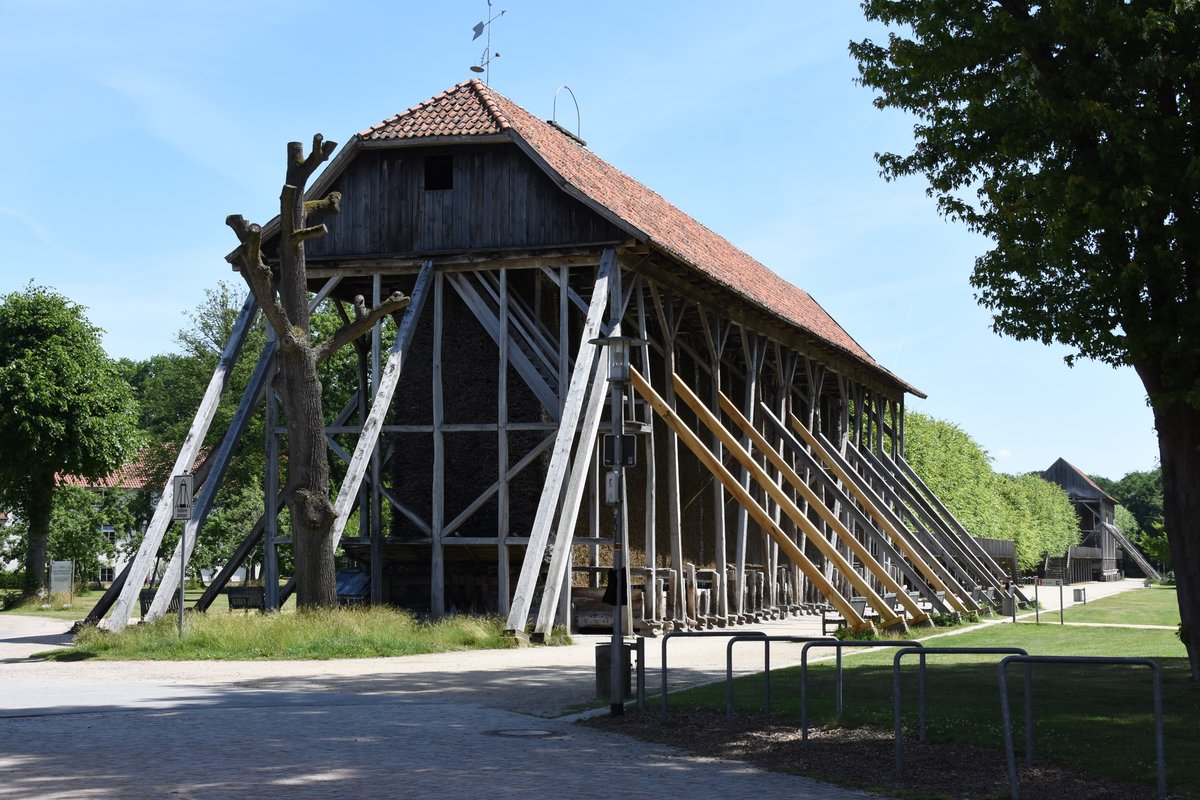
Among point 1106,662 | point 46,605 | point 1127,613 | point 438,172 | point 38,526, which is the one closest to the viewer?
point 1106,662

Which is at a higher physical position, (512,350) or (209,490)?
(512,350)

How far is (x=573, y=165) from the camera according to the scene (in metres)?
26.2

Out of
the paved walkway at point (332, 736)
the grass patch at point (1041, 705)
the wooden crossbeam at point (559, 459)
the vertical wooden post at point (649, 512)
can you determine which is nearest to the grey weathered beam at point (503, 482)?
the wooden crossbeam at point (559, 459)

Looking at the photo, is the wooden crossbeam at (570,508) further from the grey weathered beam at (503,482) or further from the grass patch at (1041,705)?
the grass patch at (1041,705)

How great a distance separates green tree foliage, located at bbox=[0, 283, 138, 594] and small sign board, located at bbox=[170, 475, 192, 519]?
820 inches

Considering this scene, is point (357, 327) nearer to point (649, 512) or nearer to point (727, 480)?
point (649, 512)

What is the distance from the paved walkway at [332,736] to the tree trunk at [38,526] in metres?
23.0

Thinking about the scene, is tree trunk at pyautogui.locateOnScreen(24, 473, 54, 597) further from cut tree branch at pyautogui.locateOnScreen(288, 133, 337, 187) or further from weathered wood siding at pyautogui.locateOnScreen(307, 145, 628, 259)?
cut tree branch at pyautogui.locateOnScreen(288, 133, 337, 187)

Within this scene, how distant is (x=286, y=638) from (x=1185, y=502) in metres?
11.7

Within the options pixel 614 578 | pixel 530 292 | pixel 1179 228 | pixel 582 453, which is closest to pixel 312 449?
pixel 582 453

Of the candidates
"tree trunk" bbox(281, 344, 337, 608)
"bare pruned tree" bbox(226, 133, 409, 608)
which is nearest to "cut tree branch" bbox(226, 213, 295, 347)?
"bare pruned tree" bbox(226, 133, 409, 608)

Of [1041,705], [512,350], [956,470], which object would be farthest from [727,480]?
[956,470]

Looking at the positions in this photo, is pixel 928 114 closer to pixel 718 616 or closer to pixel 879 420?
pixel 718 616

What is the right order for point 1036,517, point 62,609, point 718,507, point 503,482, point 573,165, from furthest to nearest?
1. point 1036,517
2. point 62,609
3. point 718,507
4. point 573,165
5. point 503,482
